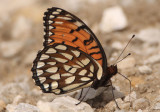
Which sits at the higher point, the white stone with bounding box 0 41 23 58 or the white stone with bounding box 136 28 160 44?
the white stone with bounding box 136 28 160 44

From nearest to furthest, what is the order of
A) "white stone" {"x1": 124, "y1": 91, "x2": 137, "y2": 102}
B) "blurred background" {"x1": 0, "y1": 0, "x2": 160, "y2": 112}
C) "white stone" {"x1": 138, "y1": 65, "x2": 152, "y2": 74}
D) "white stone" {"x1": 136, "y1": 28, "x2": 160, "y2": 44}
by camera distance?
"white stone" {"x1": 124, "y1": 91, "x2": 137, "y2": 102} → "blurred background" {"x1": 0, "y1": 0, "x2": 160, "y2": 112} → "white stone" {"x1": 138, "y1": 65, "x2": 152, "y2": 74} → "white stone" {"x1": 136, "y1": 28, "x2": 160, "y2": 44}

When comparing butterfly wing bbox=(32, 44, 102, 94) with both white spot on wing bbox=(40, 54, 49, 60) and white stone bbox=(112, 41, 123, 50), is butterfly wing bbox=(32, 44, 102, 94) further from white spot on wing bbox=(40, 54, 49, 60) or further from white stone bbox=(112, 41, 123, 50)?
white stone bbox=(112, 41, 123, 50)

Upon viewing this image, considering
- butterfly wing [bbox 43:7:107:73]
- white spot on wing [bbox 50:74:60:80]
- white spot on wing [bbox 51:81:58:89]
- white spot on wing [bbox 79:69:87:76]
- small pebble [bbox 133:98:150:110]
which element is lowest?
small pebble [bbox 133:98:150:110]

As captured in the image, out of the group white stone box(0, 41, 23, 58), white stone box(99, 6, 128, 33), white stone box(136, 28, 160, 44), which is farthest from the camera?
white stone box(0, 41, 23, 58)

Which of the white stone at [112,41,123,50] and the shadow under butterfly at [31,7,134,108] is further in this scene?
the white stone at [112,41,123,50]

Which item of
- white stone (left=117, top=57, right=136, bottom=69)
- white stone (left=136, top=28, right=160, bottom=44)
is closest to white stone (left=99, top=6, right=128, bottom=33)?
white stone (left=136, top=28, right=160, bottom=44)

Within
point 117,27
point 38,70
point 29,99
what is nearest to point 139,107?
point 38,70

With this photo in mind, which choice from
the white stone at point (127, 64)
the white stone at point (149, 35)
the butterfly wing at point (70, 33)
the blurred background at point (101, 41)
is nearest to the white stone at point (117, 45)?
the blurred background at point (101, 41)

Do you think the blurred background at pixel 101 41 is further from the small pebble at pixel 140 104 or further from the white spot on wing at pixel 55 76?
the white spot on wing at pixel 55 76
